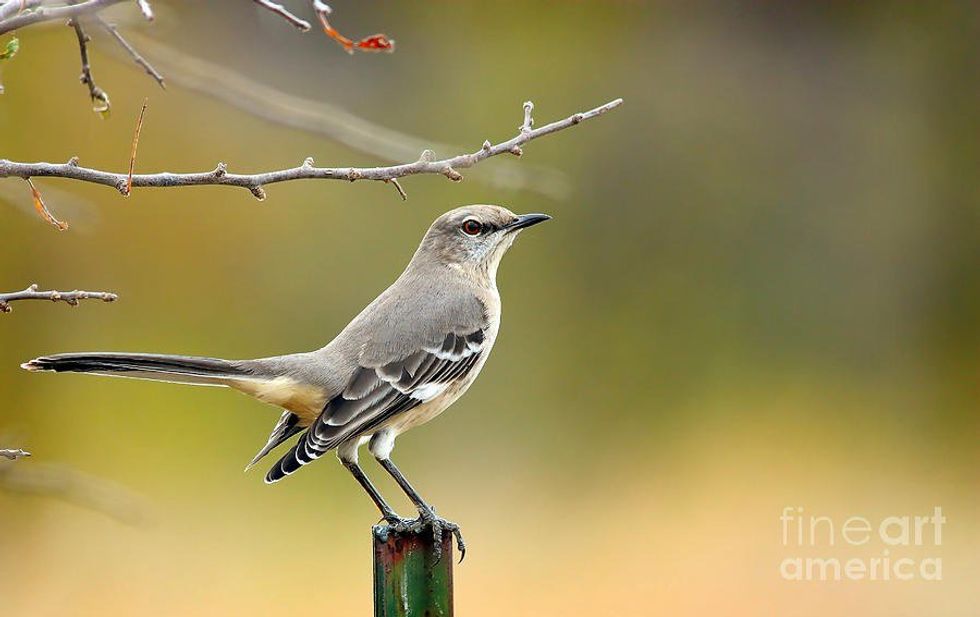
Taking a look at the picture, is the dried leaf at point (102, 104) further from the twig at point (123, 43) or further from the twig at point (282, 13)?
the twig at point (282, 13)

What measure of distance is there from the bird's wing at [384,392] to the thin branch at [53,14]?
152 centimetres

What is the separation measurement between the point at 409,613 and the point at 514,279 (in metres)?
5.36

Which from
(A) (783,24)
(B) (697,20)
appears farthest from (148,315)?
(A) (783,24)

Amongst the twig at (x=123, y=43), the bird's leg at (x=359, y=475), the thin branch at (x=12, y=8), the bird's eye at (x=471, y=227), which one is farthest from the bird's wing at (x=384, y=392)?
the thin branch at (x=12, y=8)

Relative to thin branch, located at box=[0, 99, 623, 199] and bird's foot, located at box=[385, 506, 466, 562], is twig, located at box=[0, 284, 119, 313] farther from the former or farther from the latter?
bird's foot, located at box=[385, 506, 466, 562]

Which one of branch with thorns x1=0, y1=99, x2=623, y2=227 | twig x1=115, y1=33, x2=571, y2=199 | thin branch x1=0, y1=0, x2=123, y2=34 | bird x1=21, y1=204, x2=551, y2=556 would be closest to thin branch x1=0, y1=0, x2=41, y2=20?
thin branch x1=0, y1=0, x2=123, y2=34

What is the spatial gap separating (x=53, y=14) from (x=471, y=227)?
205 centimetres

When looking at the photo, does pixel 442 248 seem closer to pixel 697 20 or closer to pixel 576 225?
pixel 576 225

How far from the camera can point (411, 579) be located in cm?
268

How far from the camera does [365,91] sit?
7879 mm

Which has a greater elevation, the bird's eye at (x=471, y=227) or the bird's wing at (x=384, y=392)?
the bird's eye at (x=471, y=227)

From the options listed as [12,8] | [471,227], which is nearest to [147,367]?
[12,8]

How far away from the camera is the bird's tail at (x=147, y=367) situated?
2381 mm

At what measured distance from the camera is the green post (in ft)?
8.73
